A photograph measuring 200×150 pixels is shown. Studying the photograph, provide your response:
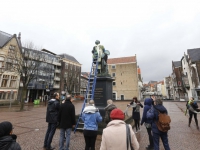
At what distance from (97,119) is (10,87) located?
112 feet

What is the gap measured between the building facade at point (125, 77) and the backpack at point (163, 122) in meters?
37.2

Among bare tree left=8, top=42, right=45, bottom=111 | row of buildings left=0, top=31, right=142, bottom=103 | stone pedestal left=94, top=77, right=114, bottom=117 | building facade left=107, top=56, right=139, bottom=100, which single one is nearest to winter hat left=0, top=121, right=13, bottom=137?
stone pedestal left=94, top=77, right=114, bottom=117

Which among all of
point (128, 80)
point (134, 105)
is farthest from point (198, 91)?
point (134, 105)

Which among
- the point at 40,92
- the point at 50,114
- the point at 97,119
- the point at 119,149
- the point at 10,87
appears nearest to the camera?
the point at 119,149

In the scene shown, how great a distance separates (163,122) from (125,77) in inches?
1529

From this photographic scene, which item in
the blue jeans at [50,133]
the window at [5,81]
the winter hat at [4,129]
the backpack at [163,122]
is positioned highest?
the window at [5,81]

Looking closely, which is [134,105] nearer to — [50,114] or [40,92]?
[50,114]

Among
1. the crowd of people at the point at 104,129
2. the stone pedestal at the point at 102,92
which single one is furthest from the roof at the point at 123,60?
the crowd of people at the point at 104,129

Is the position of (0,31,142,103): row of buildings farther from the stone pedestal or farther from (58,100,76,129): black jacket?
(58,100,76,129): black jacket

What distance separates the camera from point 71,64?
153 ft

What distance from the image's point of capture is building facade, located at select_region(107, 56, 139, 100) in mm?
40156

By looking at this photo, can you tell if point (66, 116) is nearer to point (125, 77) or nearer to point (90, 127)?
point (90, 127)

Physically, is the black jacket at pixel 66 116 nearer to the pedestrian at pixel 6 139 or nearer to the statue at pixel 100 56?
the pedestrian at pixel 6 139

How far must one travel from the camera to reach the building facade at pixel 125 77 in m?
40.2
